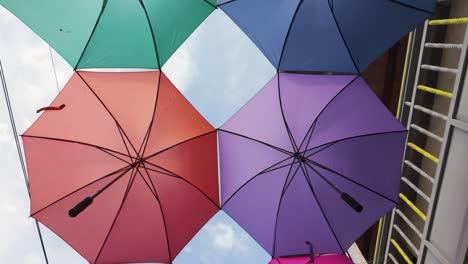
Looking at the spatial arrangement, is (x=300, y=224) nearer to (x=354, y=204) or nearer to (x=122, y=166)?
(x=354, y=204)

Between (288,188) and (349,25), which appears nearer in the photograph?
(349,25)

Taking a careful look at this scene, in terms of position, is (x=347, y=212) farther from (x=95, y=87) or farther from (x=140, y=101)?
(x=95, y=87)

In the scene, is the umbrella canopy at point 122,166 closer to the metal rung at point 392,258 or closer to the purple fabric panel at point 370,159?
the purple fabric panel at point 370,159

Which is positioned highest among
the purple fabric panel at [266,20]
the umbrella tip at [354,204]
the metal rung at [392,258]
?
the purple fabric panel at [266,20]

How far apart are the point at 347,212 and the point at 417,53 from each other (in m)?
1.74

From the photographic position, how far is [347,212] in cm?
324

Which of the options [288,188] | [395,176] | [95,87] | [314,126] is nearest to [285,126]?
[314,126]

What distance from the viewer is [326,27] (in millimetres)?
3000

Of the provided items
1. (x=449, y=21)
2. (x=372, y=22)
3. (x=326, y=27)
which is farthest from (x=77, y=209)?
(x=449, y=21)

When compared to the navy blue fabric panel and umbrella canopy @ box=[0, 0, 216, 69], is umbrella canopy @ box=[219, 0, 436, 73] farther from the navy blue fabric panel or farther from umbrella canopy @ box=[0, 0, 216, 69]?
Answer: umbrella canopy @ box=[0, 0, 216, 69]

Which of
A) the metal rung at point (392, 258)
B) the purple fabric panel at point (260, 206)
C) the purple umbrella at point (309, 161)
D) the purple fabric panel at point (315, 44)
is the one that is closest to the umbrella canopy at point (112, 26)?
the purple fabric panel at point (315, 44)

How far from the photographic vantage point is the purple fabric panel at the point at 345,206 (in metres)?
3.19

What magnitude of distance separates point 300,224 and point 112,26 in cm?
232

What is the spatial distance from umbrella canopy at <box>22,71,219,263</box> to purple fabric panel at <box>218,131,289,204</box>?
10cm
